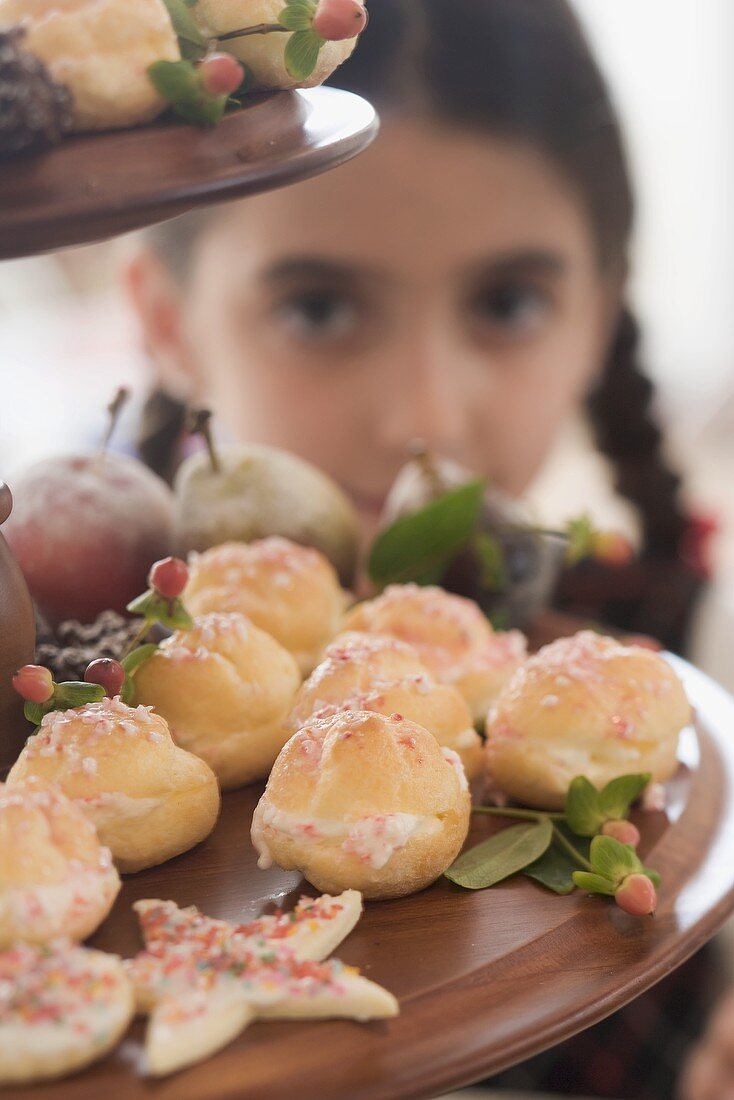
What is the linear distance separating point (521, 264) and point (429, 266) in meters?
0.12

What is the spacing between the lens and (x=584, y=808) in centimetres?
61

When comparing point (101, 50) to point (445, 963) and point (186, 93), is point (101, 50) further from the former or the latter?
point (445, 963)

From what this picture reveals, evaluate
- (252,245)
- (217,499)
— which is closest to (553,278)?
(252,245)

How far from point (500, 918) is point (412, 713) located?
5.0 inches

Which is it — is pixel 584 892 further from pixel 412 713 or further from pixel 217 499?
pixel 217 499

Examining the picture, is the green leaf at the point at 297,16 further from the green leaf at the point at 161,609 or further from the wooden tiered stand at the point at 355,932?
the green leaf at the point at 161,609

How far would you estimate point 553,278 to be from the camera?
1.34 meters

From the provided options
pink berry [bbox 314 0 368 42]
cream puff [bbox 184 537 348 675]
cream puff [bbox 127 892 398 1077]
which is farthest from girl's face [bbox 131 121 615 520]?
cream puff [bbox 127 892 398 1077]

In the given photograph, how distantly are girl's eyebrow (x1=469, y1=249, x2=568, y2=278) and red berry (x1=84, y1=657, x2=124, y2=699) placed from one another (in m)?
0.84

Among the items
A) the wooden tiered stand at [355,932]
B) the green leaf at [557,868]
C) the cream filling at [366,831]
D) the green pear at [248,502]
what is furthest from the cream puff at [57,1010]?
the green pear at [248,502]

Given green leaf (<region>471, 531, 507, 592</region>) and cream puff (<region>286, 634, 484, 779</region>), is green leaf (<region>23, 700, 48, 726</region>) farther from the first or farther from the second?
green leaf (<region>471, 531, 507, 592</region>)

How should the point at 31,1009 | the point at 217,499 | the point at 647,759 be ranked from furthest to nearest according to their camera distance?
the point at 217,499, the point at 647,759, the point at 31,1009

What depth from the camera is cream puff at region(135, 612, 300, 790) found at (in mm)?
627

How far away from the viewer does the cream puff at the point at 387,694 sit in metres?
0.62
